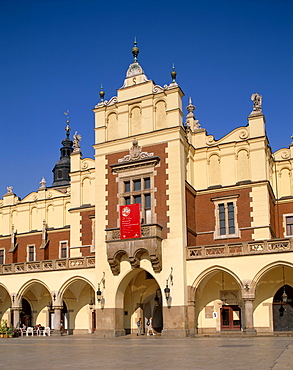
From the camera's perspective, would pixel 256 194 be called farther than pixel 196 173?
No

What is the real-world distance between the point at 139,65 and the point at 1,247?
19.2 meters

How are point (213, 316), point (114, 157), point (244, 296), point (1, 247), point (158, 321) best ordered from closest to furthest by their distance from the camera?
point (244, 296), point (213, 316), point (114, 157), point (158, 321), point (1, 247)

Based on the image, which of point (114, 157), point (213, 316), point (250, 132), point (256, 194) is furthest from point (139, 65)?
point (213, 316)

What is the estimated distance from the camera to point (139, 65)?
3391cm

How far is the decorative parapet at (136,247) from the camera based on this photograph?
93.5 ft

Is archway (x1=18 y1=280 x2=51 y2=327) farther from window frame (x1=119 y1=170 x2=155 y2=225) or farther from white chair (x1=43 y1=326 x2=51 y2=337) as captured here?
window frame (x1=119 y1=170 x2=155 y2=225)

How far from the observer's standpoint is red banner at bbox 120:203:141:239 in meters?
29.2

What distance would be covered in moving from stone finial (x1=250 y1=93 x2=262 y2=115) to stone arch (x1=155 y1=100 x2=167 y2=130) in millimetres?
5563

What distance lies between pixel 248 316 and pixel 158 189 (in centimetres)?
886

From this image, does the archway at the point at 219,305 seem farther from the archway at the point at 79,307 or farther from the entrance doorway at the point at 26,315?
the entrance doorway at the point at 26,315

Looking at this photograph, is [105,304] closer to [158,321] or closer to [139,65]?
[158,321]

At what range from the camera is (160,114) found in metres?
31.7

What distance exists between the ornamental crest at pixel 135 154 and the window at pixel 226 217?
5.26 metres

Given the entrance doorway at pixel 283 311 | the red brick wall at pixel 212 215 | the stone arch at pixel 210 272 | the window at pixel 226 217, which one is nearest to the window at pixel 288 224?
the red brick wall at pixel 212 215
